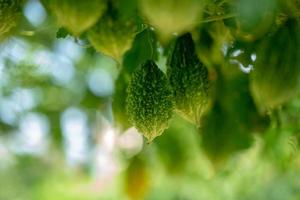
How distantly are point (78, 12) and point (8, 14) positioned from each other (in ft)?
0.77

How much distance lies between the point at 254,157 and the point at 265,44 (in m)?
2.60

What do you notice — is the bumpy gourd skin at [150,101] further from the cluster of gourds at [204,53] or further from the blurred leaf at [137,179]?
the blurred leaf at [137,179]

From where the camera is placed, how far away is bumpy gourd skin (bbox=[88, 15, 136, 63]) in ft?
5.13

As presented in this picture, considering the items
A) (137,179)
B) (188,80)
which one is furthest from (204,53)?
(137,179)

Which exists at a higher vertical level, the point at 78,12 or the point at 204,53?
the point at 78,12

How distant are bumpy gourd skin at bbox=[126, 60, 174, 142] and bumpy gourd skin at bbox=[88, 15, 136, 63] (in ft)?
0.83

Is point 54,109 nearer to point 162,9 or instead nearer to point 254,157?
point 254,157

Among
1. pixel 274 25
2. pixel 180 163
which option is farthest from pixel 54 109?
pixel 274 25

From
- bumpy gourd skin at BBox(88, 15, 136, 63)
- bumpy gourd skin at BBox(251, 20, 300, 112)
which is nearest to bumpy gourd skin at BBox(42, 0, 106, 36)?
bumpy gourd skin at BBox(88, 15, 136, 63)

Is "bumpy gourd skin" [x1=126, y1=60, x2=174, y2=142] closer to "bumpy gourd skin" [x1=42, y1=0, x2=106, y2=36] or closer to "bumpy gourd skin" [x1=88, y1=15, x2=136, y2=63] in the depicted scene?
"bumpy gourd skin" [x1=88, y1=15, x2=136, y2=63]

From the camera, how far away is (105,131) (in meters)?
5.59

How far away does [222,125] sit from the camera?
2.40 meters

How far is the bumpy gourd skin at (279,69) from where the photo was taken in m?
1.59

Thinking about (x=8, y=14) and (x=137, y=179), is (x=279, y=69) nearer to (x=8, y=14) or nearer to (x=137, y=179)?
(x=8, y=14)
